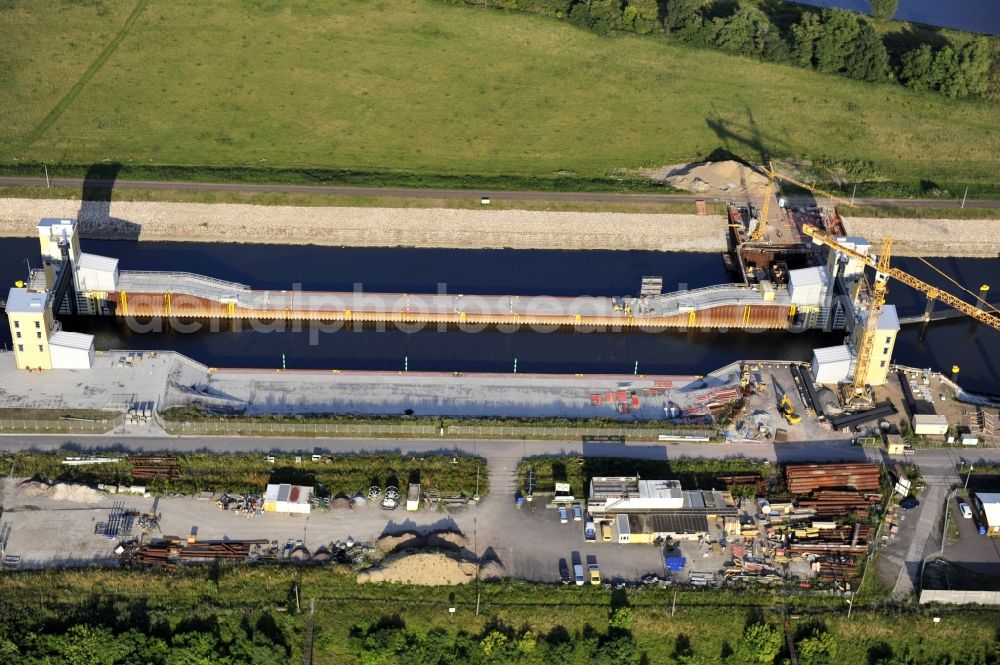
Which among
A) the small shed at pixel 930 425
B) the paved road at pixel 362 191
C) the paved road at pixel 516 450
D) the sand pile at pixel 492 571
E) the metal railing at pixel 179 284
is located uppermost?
the paved road at pixel 362 191

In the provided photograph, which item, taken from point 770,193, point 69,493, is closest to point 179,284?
point 69,493

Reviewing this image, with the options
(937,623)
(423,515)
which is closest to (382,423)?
(423,515)

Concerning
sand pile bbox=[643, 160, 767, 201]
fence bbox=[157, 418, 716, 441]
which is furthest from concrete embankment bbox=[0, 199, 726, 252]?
fence bbox=[157, 418, 716, 441]

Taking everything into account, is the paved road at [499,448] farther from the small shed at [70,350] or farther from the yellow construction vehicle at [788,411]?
the small shed at [70,350]

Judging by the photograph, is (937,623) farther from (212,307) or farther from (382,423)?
(212,307)

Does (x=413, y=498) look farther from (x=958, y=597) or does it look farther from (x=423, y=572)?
(x=958, y=597)

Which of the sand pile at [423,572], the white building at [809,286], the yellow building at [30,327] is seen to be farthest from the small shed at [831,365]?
the yellow building at [30,327]
